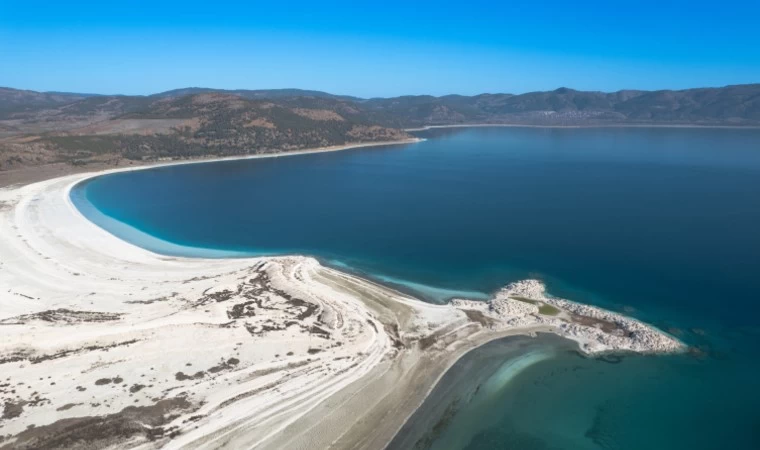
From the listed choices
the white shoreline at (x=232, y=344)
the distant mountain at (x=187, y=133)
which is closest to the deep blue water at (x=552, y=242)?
the white shoreline at (x=232, y=344)

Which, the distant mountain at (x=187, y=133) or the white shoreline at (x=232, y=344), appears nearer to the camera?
the white shoreline at (x=232, y=344)

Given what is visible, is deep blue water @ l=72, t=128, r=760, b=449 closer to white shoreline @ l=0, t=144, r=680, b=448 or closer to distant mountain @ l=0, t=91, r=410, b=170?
white shoreline @ l=0, t=144, r=680, b=448

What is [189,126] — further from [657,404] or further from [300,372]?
[657,404]

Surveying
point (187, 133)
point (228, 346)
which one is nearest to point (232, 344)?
Answer: point (228, 346)

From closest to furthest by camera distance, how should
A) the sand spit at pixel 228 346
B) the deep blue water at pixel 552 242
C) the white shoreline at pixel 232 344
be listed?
the sand spit at pixel 228 346 < the white shoreline at pixel 232 344 < the deep blue water at pixel 552 242

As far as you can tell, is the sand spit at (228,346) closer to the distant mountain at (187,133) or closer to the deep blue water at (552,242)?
the deep blue water at (552,242)

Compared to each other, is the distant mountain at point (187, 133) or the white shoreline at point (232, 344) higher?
the distant mountain at point (187, 133)

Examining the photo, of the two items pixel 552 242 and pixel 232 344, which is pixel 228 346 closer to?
pixel 232 344
